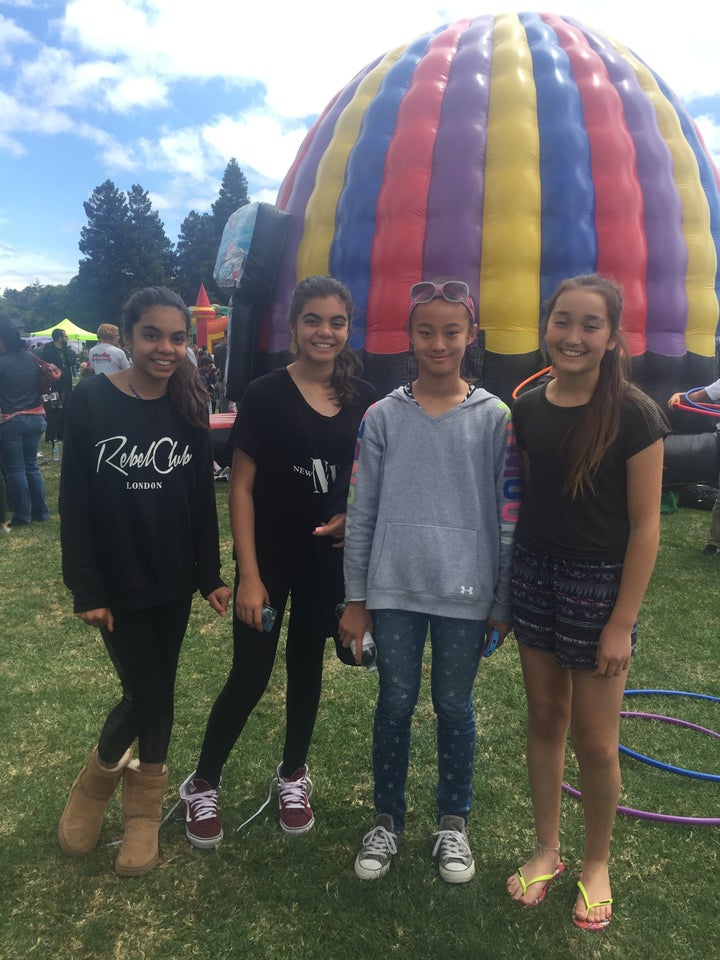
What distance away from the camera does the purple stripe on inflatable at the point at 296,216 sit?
692cm

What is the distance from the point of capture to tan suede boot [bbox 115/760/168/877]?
7.94 feet

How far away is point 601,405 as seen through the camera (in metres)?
1.97

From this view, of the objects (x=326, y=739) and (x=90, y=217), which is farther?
(x=90, y=217)

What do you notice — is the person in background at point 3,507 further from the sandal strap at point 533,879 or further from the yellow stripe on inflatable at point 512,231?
the sandal strap at point 533,879

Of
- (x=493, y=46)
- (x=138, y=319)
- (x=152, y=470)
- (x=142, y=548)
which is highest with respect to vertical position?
(x=493, y=46)

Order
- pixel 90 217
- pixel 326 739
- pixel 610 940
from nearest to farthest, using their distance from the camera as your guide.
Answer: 1. pixel 610 940
2. pixel 326 739
3. pixel 90 217

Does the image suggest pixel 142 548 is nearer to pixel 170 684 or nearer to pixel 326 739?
pixel 170 684

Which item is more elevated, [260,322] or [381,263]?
[381,263]

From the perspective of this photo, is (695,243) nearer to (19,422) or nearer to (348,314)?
(348,314)

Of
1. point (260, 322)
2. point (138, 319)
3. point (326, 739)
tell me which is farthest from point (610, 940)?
point (260, 322)

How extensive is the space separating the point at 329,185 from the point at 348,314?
476 centimetres

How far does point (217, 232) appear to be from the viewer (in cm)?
6047

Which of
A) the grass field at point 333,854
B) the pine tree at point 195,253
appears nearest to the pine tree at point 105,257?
the pine tree at point 195,253

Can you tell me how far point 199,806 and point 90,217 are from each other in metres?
66.0
